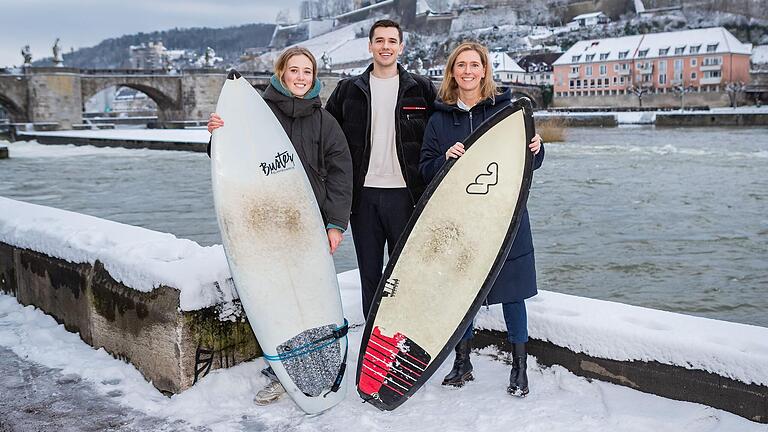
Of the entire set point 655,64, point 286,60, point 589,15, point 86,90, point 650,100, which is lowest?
point 286,60

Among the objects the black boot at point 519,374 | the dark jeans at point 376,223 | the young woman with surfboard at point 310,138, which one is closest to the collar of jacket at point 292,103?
the young woman with surfboard at point 310,138

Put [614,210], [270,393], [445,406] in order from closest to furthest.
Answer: [445,406] → [270,393] → [614,210]

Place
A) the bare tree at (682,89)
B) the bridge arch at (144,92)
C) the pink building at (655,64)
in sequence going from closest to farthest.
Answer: the bridge arch at (144,92)
the bare tree at (682,89)
the pink building at (655,64)

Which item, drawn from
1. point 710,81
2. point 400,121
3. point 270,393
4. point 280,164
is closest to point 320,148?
point 280,164

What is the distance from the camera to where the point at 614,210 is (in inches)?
431

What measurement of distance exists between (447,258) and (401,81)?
2.57 feet

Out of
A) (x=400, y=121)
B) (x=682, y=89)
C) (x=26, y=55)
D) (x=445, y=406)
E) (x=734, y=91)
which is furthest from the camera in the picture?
(x=682, y=89)

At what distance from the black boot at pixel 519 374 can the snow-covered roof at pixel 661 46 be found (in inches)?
2506

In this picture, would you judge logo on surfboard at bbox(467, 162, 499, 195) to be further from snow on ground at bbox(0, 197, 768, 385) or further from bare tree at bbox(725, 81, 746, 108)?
bare tree at bbox(725, 81, 746, 108)

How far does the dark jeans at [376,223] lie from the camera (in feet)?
9.91

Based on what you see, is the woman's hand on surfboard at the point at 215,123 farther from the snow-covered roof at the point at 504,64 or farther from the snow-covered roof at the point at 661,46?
the snow-covered roof at the point at 504,64

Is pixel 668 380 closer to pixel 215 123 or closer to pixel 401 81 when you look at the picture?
pixel 401 81

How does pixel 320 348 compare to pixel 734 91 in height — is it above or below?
below

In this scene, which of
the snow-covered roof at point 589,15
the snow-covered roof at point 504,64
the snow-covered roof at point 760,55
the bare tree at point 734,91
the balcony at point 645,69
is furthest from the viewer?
the snow-covered roof at point 589,15
